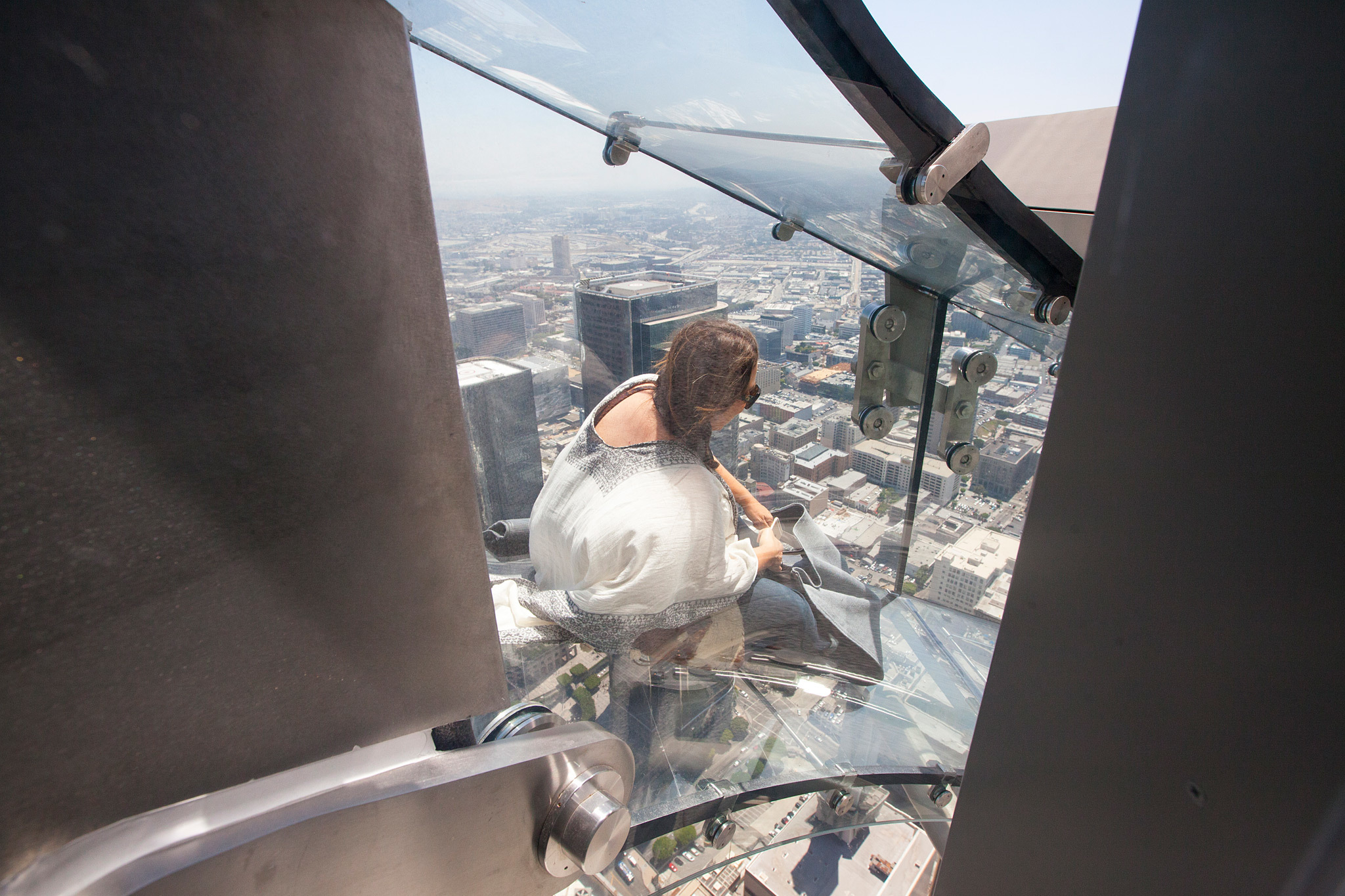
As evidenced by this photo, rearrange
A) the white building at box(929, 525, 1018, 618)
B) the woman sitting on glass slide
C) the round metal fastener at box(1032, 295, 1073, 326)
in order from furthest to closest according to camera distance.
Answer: the white building at box(929, 525, 1018, 618) < the woman sitting on glass slide < the round metal fastener at box(1032, 295, 1073, 326)

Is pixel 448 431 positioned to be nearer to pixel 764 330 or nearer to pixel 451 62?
pixel 451 62

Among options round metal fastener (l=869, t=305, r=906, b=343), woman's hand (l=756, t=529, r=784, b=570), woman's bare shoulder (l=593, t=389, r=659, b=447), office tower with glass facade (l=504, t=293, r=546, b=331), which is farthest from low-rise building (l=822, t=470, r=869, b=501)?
office tower with glass facade (l=504, t=293, r=546, b=331)

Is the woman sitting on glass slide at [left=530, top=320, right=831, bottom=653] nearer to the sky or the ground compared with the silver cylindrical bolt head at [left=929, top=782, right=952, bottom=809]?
nearer to the sky

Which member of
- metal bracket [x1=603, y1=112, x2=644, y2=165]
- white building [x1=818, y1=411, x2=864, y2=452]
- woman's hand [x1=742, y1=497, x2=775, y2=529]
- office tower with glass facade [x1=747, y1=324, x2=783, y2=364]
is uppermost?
metal bracket [x1=603, y1=112, x2=644, y2=165]

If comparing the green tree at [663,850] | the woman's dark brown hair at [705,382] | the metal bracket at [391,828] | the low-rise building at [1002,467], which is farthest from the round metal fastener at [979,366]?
the metal bracket at [391,828]

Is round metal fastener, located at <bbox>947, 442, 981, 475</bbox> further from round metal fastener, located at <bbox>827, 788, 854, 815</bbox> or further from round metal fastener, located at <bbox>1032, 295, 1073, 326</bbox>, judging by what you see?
round metal fastener, located at <bbox>827, 788, 854, 815</bbox>

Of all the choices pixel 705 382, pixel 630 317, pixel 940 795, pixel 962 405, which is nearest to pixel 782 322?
pixel 705 382

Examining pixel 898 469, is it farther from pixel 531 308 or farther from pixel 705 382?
pixel 531 308
